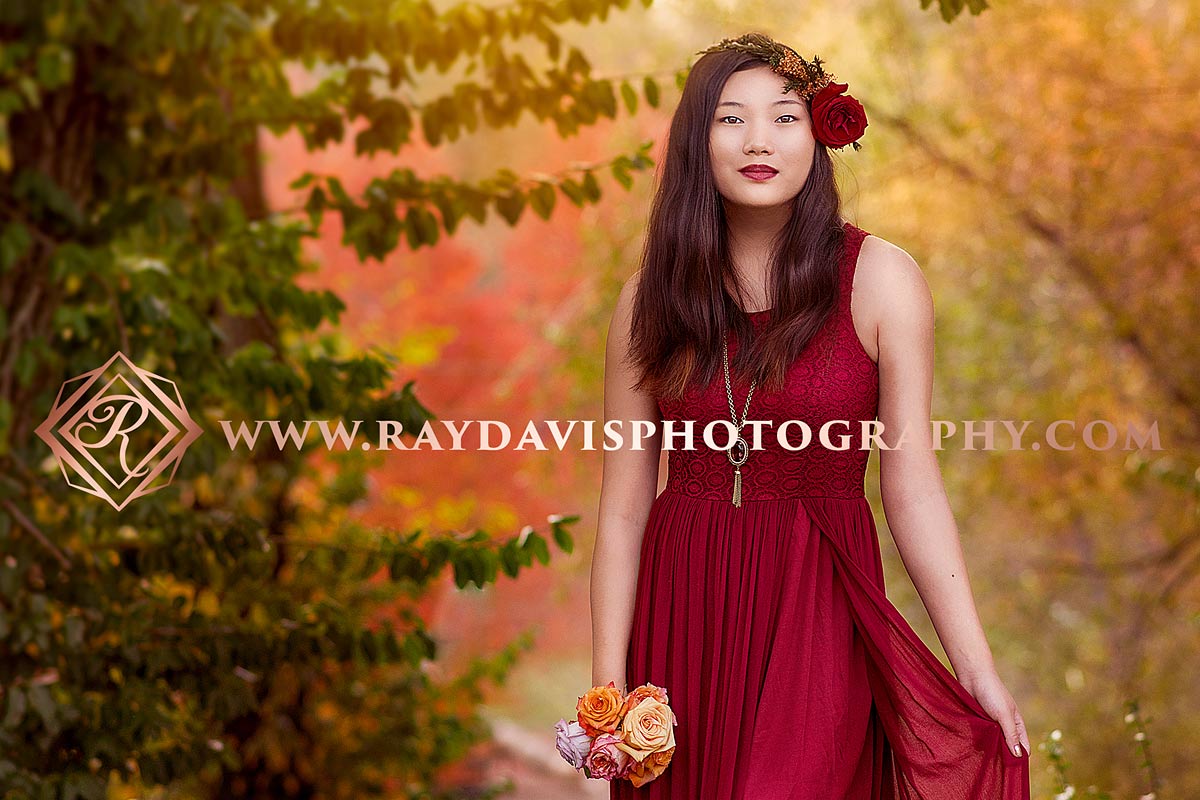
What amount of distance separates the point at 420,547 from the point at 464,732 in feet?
5.69

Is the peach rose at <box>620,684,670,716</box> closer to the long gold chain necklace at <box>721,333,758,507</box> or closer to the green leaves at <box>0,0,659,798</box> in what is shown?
the long gold chain necklace at <box>721,333,758,507</box>

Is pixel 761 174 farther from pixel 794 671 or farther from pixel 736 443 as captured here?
pixel 794 671

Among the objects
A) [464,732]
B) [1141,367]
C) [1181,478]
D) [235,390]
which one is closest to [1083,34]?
[1141,367]

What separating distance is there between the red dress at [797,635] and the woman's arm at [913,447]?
0.04 metres

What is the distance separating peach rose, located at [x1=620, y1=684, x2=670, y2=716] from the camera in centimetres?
183

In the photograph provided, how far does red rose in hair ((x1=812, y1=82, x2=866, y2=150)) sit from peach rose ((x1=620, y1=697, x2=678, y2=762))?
2.80 feet

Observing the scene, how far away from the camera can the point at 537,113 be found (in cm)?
279

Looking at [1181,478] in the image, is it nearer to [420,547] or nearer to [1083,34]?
[420,547]

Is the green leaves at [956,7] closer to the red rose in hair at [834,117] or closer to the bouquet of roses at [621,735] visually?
the red rose in hair at [834,117]

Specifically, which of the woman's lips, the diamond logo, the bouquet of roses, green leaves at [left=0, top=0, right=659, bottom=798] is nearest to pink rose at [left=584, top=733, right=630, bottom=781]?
the bouquet of roses

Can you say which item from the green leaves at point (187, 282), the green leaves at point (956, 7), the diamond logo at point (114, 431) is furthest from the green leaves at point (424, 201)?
the green leaves at point (956, 7)

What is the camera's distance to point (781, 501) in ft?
6.25

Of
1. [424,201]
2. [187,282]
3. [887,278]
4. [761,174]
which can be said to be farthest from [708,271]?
[187,282]

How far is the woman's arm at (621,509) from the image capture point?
1971mm
